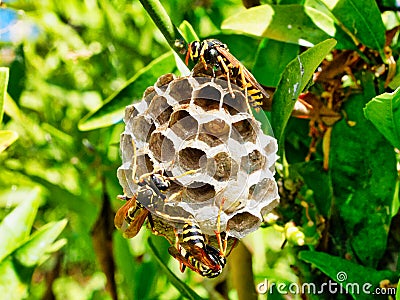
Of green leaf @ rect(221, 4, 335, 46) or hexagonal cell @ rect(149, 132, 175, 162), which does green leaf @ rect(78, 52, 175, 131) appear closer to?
green leaf @ rect(221, 4, 335, 46)

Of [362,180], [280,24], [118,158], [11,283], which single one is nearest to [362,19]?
[280,24]

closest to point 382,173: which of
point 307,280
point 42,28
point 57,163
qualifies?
point 307,280

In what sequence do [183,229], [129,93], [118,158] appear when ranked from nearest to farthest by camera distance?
[183,229]
[129,93]
[118,158]

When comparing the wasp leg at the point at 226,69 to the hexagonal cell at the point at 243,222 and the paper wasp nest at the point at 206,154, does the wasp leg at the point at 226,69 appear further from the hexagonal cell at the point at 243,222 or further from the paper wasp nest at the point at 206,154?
the hexagonal cell at the point at 243,222

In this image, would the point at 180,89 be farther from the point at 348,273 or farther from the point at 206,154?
the point at 348,273

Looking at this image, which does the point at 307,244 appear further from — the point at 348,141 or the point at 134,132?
the point at 134,132

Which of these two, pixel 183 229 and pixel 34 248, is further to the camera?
pixel 34 248
